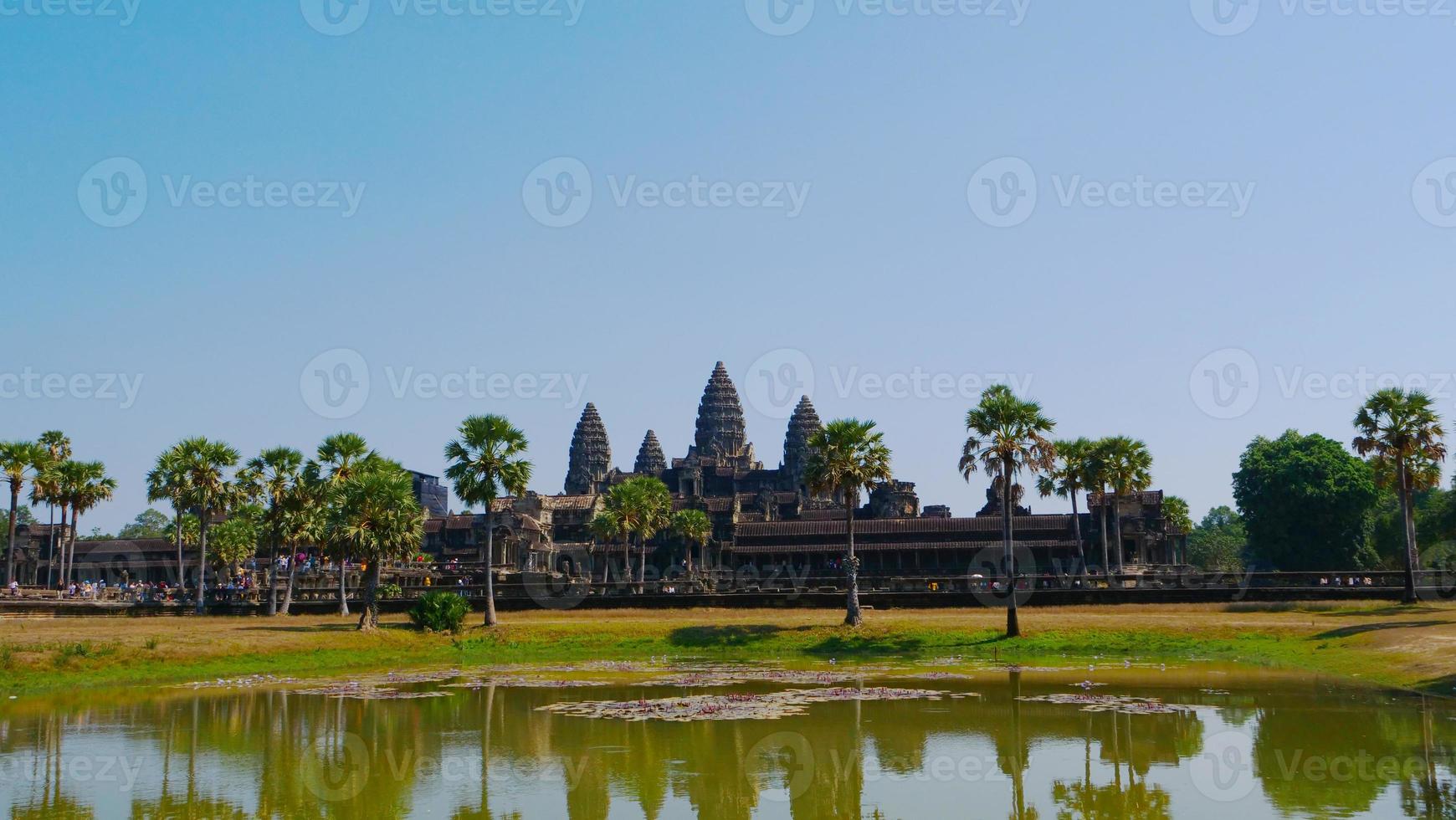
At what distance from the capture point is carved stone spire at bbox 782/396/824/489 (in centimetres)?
15838

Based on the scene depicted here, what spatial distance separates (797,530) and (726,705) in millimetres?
75005

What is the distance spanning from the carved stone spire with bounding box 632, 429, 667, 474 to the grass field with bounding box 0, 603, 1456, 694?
333 feet

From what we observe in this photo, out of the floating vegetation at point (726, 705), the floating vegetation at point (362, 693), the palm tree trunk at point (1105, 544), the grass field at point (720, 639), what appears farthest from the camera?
the palm tree trunk at point (1105, 544)

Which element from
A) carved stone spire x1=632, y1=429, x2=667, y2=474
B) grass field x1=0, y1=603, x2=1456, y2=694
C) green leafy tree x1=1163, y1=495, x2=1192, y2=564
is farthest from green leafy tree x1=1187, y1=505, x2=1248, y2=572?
grass field x1=0, y1=603, x2=1456, y2=694

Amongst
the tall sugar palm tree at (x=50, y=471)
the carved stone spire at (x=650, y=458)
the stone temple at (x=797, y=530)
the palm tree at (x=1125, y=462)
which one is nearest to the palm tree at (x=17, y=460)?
the tall sugar palm tree at (x=50, y=471)

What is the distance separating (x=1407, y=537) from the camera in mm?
57594

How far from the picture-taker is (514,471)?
59.6 metres

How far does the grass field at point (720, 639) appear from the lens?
41.8 metres

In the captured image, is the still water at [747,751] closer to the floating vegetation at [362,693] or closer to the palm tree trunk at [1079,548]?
the floating vegetation at [362,693]

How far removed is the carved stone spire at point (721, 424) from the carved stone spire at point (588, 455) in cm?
1352

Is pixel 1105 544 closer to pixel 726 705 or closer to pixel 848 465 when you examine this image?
pixel 848 465

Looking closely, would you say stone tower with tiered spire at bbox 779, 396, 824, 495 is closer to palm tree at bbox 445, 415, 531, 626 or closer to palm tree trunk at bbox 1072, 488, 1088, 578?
palm tree trunk at bbox 1072, 488, 1088, 578

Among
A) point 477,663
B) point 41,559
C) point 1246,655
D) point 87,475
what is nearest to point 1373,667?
point 1246,655

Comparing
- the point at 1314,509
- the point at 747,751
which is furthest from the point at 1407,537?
the point at 747,751
